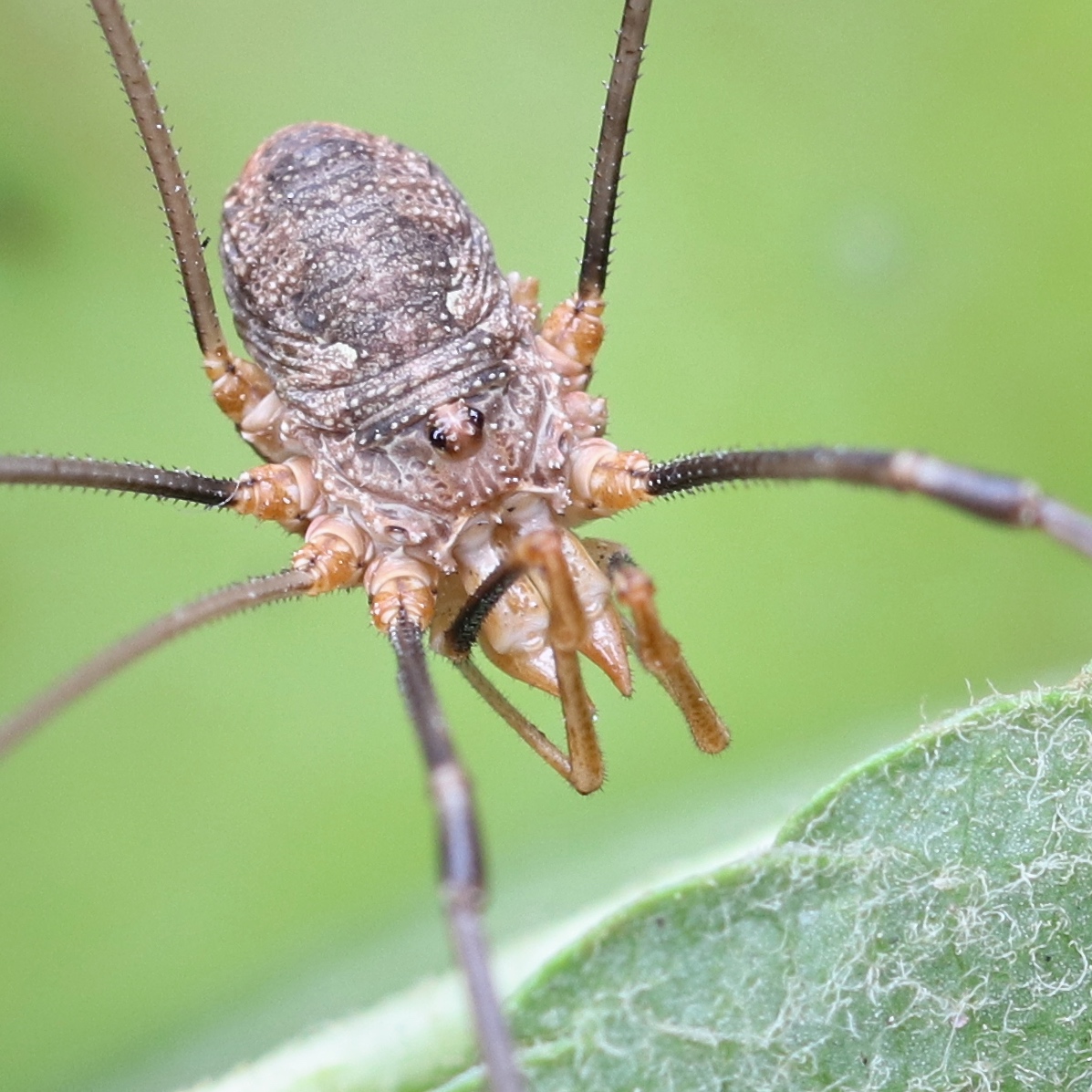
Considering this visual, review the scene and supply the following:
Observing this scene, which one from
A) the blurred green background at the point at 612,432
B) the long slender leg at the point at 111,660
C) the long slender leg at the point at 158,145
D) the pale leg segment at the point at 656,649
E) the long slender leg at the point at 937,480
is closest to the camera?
the long slender leg at the point at 937,480

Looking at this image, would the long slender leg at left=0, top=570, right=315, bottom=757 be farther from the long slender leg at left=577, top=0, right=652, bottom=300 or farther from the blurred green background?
the blurred green background

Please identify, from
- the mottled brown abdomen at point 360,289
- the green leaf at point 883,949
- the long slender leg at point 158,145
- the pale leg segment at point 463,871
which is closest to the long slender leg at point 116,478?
the mottled brown abdomen at point 360,289

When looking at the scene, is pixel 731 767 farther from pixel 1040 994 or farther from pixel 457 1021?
pixel 1040 994

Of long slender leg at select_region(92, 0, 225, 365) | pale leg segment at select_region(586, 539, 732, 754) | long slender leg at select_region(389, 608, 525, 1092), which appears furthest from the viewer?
long slender leg at select_region(92, 0, 225, 365)

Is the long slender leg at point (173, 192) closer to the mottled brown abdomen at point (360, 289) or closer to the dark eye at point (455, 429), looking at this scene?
the mottled brown abdomen at point (360, 289)

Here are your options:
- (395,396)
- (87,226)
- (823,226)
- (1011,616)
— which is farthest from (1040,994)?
(87,226)

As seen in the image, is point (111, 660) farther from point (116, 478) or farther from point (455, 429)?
point (455, 429)

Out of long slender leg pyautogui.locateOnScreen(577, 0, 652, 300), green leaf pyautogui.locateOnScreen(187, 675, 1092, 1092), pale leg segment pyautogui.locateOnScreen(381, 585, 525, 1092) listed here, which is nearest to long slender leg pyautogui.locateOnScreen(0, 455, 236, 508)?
pale leg segment pyautogui.locateOnScreen(381, 585, 525, 1092)
